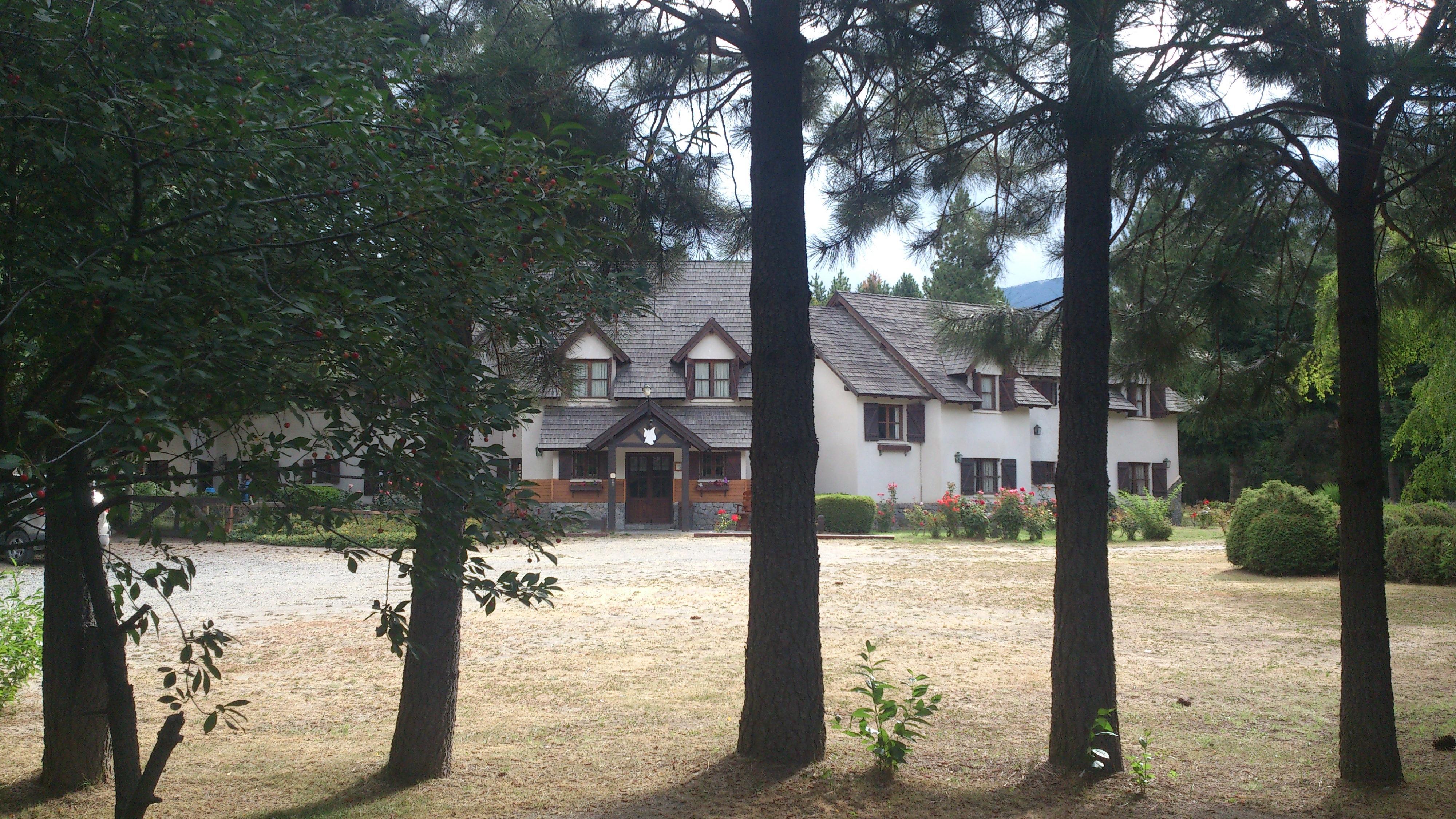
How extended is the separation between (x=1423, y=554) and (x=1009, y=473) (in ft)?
61.1

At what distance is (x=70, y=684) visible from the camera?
5.37m

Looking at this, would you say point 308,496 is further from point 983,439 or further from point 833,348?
point 983,439

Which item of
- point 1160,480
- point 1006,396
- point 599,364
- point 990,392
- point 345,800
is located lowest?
point 345,800

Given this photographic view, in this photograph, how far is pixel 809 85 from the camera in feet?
24.6

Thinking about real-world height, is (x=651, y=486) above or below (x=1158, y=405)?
below

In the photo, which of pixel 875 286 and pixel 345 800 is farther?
pixel 875 286

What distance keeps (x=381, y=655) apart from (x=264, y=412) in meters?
6.98

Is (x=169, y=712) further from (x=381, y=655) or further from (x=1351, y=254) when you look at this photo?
(x=1351, y=254)

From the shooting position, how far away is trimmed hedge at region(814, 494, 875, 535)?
1061 inches

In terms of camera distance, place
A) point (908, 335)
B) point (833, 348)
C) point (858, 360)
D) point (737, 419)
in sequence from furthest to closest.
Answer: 1. point (908, 335)
2. point (858, 360)
3. point (833, 348)
4. point (737, 419)

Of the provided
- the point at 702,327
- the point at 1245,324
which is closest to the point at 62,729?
the point at 1245,324

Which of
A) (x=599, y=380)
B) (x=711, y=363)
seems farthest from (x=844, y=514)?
(x=599, y=380)

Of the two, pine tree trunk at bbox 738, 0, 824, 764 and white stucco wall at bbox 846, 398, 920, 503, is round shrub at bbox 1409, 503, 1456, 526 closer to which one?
pine tree trunk at bbox 738, 0, 824, 764

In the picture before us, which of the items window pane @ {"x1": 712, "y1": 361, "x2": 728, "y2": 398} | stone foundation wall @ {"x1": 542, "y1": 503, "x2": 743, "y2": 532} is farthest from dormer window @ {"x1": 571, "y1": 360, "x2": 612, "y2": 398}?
stone foundation wall @ {"x1": 542, "y1": 503, "x2": 743, "y2": 532}
